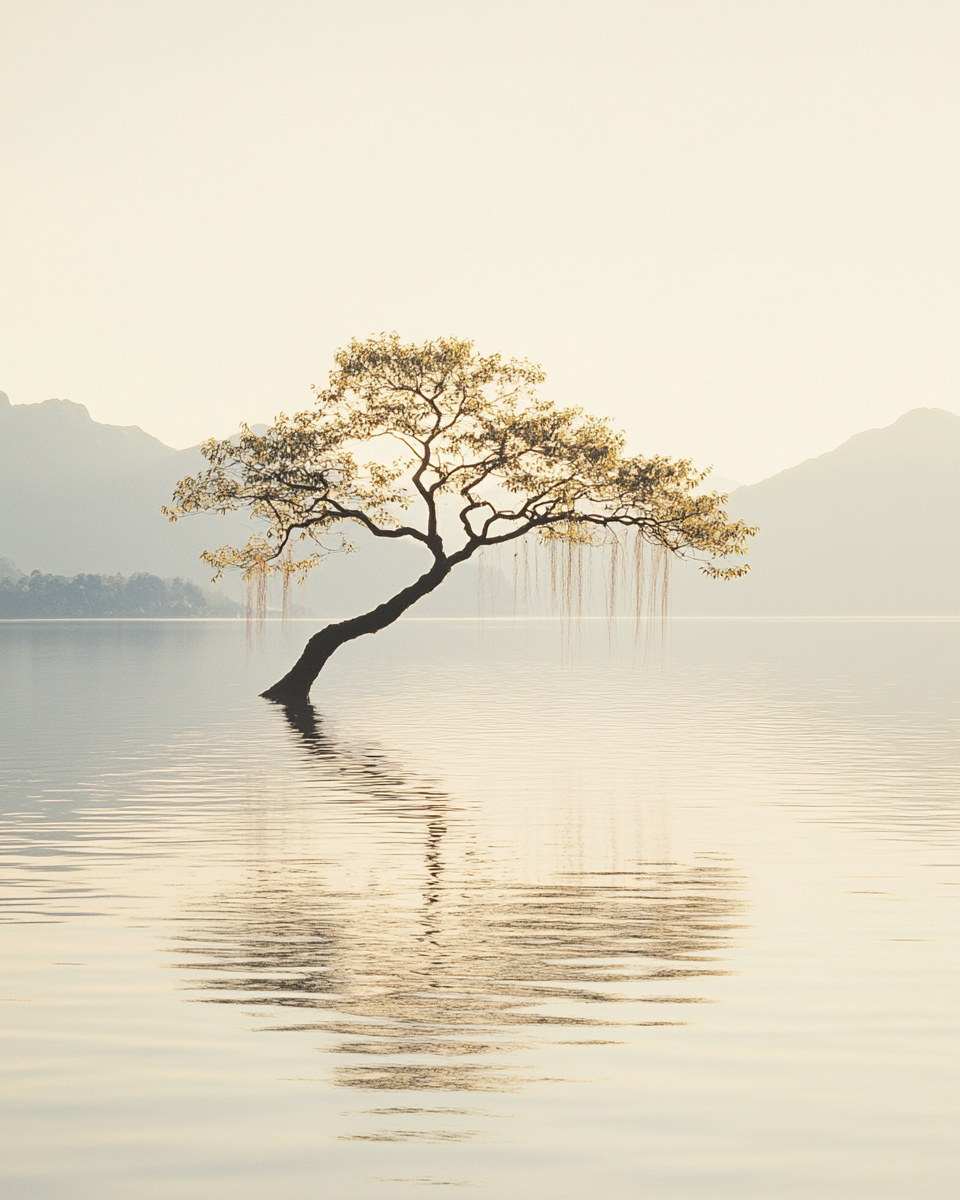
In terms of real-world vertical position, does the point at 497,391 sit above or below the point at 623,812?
above

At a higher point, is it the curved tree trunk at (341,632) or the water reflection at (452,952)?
the curved tree trunk at (341,632)

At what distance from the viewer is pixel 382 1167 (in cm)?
930

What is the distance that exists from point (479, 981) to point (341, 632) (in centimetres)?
4808

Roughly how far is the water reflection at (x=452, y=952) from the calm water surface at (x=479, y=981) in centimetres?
6

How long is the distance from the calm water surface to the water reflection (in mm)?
62

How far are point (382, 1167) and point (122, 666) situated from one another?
307 ft

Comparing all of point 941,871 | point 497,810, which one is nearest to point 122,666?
point 497,810

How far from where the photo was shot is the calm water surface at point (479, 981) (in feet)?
31.4

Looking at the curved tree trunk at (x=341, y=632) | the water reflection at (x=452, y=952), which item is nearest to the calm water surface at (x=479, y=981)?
the water reflection at (x=452, y=952)

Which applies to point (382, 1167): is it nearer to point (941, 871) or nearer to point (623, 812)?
point (941, 871)

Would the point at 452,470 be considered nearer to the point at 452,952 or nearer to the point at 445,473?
the point at 445,473

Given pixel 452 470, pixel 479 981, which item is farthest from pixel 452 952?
pixel 452 470

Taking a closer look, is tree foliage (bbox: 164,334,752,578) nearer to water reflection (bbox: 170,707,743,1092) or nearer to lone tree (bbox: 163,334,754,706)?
lone tree (bbox: 163,334,754,706)

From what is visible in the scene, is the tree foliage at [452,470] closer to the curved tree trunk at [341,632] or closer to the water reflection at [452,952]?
the curved tree trunk at [341,632]
